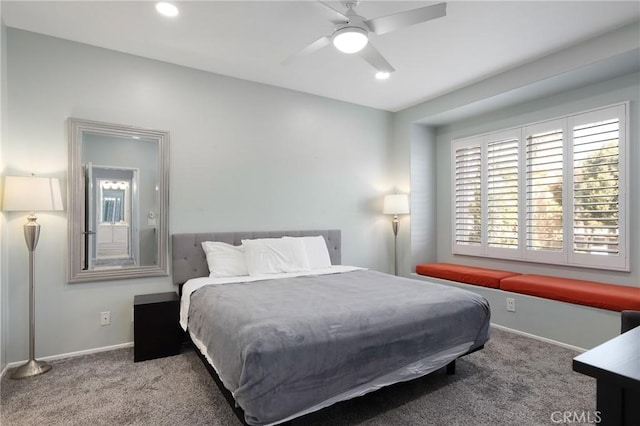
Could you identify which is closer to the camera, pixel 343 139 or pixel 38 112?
pixel 38 112

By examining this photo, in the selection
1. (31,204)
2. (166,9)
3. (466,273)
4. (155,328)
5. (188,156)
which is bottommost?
(155,328)

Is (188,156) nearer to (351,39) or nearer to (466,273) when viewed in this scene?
(351,39)

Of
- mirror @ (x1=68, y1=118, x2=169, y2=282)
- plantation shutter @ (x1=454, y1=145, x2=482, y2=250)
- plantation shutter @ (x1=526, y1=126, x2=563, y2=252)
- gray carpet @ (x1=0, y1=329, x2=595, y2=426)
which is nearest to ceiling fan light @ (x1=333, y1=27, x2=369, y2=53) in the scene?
mirror @ (x1=68, y1=118, x2=169, y2=282)

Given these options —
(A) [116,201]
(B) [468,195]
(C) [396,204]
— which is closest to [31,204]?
(A) [116,201]

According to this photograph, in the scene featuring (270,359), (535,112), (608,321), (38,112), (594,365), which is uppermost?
(535,112)

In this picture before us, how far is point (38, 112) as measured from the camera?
2.90m

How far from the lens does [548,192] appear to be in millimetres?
3826

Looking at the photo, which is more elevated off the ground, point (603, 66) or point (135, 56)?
point (135, 56)

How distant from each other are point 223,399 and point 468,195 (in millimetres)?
4019

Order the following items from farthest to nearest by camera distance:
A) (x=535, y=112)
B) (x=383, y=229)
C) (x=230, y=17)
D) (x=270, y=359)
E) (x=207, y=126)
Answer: (x=383, y=229)
(x=535, y=112)
(x=207, y=126)
(x=230, y=17)
(x=270, y=359)

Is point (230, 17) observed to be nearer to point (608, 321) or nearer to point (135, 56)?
point (135, 56)

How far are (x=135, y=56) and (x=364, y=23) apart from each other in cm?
240

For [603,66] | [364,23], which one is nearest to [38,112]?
[364,23]

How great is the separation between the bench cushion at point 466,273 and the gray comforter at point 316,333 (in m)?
1.39
